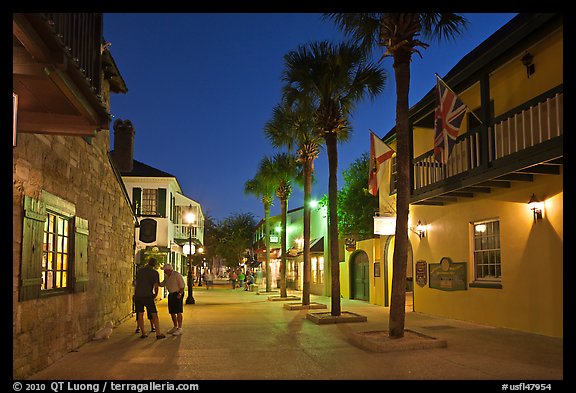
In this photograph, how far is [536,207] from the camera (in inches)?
436

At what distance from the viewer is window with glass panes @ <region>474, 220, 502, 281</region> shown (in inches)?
505

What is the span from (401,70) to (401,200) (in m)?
2.60

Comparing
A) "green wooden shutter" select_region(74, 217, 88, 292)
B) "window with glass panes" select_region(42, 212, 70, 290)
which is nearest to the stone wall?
"green wooden shutter" select_region(74, 217, 88, 292)

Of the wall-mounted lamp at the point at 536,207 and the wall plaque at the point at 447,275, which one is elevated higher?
the wall-mounted lamp at the point at 536,207

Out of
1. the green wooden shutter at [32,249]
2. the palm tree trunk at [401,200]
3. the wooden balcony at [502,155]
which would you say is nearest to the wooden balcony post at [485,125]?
the wooden balcony at [502,155]

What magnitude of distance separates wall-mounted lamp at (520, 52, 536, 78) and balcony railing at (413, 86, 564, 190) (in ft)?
3.87

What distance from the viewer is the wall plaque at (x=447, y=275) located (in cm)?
1399

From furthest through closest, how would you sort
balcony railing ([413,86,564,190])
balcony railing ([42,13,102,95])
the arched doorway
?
the arched doorway, balcony railing ([413,86,564,190]), balcony railing ([42,13,102,95])

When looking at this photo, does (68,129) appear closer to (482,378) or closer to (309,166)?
(482,378)

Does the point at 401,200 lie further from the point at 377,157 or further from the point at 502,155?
the point at 377,157

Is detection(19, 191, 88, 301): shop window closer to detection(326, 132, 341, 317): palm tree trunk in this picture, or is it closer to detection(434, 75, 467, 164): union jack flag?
detection(326, 132, 341, 317): palm tree trunk

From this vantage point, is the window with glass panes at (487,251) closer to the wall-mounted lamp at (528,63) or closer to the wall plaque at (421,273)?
the wall plaque at (421,273)

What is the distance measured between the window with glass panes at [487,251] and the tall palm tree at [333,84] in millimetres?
3634
